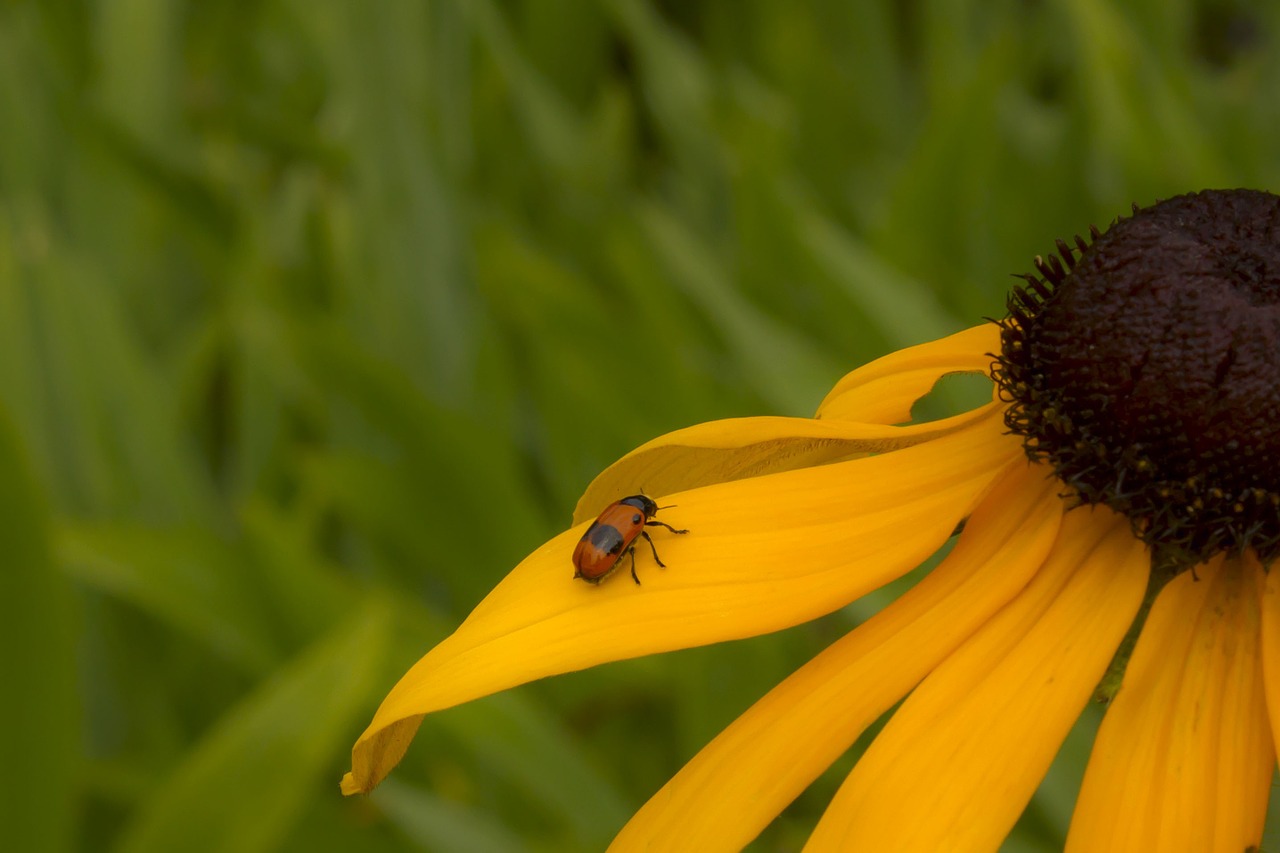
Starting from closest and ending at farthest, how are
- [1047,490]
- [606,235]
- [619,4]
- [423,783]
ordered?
[1047,490]
[423,783]
[606,235]
[619,4]

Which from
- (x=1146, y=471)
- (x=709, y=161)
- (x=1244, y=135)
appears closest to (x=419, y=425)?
(x=709, y=161)

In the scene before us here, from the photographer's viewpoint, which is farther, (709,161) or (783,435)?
(709,161)

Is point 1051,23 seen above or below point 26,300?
below

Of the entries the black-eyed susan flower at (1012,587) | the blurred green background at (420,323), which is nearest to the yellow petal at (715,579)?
the black-eyed susan flower at (1012,587)

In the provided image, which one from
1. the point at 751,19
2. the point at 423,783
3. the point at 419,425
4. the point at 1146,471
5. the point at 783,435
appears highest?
the point at 751,19

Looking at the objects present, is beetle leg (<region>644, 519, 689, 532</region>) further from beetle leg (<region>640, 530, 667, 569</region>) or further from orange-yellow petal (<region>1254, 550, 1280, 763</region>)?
orange-yellow petal (<region>1254, 550, 1280, 763</region>)

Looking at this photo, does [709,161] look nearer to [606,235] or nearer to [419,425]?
[606,235]

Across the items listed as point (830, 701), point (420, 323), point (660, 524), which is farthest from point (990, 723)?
point (420, 323)
